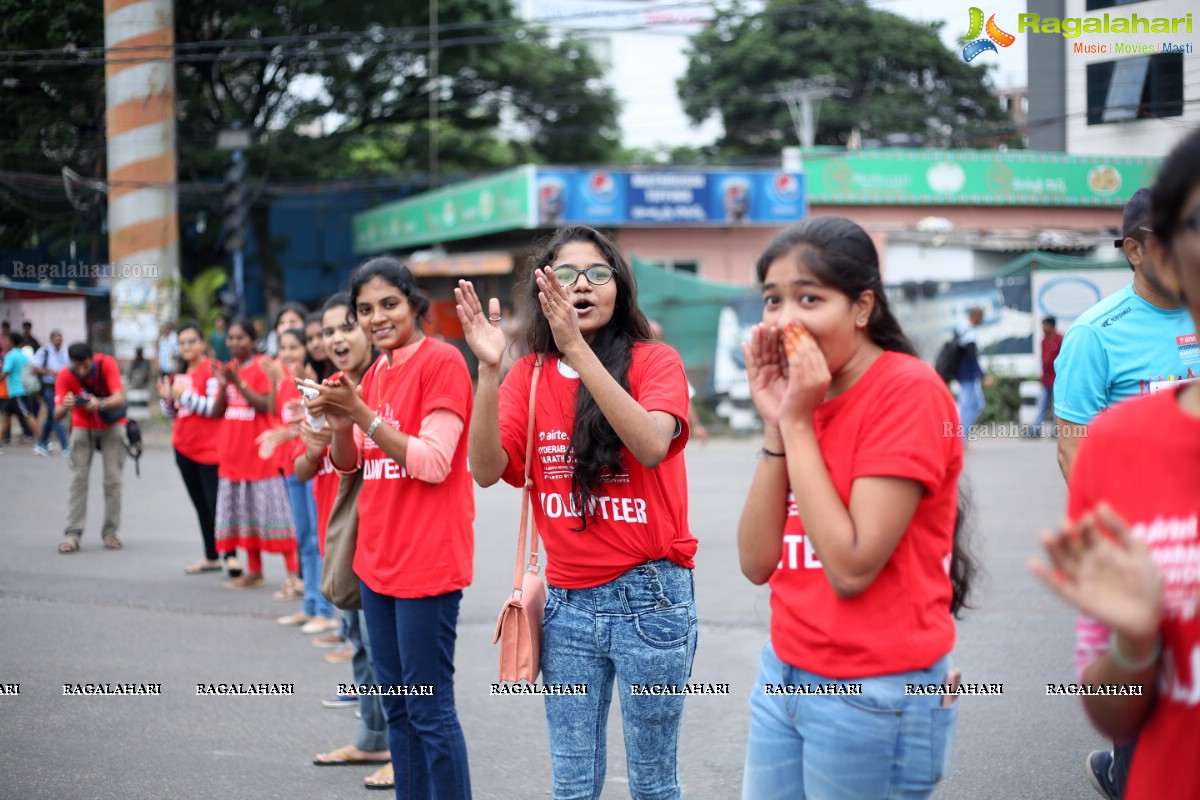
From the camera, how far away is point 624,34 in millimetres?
52125

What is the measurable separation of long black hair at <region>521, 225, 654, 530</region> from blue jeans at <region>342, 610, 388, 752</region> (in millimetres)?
1976

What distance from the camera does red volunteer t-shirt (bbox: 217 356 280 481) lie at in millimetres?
8344

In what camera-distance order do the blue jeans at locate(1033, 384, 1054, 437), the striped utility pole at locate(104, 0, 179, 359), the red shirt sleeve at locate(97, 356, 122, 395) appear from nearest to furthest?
the striped utility pole at locate(104, 0, 179, 359) → the red shirt sleeve at locate(97, 356, 122, 395) → the blue jeans at locate(1033, 384, 1054, 437)

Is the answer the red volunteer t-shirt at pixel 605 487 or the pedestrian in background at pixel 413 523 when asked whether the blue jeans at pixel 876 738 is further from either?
the pedestrian in background at pixel 413 523

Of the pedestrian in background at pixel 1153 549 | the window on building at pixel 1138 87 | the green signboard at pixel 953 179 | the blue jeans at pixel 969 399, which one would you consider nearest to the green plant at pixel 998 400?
the blue jeans at pixel 969 399

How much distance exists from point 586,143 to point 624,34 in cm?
1783

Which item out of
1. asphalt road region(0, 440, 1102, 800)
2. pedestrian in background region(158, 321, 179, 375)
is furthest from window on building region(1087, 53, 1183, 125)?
pedestrian in background region(158, 321, 179, 375)

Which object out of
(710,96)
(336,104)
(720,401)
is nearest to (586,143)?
(710,96)

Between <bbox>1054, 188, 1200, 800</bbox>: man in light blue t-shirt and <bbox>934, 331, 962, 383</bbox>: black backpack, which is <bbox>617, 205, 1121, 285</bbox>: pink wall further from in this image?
<bbox>1054, 188, 1200, 800</bbox>: man in light blue t-shirt

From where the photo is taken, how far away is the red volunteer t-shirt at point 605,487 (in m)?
3.17

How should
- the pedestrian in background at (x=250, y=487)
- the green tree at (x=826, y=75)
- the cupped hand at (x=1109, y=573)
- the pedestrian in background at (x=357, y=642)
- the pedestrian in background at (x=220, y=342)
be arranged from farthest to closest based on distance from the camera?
the green tree at (x=826, y=75)
the pedestrian in background at (x=220, y=342)
the pedestrian in background at (x=250, y=487)
the pedestrian in background at (x=357, y=642)
the cupped hand at (x=1109, y=573)

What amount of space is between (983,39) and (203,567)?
698 cm

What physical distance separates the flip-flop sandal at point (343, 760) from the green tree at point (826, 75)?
34.4 m

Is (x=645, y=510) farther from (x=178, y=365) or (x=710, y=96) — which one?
(x=710, y=96)
